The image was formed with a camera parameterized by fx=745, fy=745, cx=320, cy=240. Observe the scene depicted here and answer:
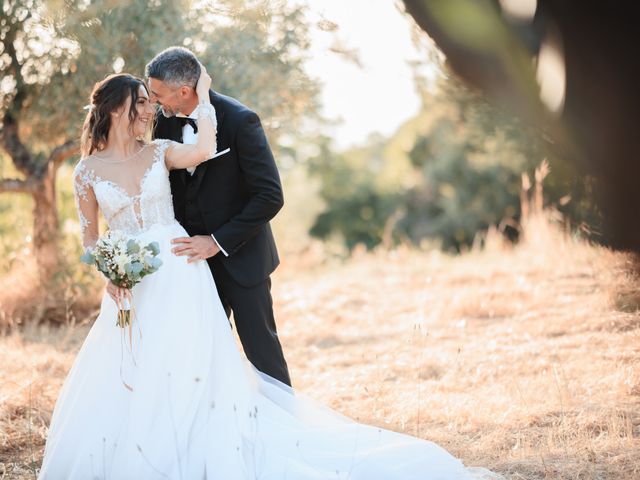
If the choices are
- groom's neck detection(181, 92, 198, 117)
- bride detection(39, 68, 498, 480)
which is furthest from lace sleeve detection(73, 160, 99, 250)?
groom's neck detection(181, 92, 198, 117)

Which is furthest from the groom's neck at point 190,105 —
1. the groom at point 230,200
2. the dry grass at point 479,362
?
the dry grass at point 479,362

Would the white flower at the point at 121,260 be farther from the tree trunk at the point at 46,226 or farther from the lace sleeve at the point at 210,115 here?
the tree trunk at the point at 46,226

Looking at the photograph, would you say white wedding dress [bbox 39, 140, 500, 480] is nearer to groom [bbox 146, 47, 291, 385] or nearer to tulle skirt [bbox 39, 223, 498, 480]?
tulle skirt [bbox 39, 223, 498, 480]

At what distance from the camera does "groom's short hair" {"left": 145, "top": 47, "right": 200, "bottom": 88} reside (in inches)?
136

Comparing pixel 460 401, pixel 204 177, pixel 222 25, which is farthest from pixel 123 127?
pixel 222 25

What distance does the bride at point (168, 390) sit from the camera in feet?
10.6

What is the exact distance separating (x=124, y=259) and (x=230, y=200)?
73cm

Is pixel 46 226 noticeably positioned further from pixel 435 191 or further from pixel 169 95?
pixel 435 191

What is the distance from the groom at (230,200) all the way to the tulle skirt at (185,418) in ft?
0.49

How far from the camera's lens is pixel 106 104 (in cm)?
350

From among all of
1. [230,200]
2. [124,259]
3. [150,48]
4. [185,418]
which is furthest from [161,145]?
[150,48]

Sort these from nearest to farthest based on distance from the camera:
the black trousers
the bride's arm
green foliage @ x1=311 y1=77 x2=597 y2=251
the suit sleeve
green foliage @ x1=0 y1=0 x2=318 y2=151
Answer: the bride's arm < the suit sleeve < the black trousers < green foliage @ x1=0 y1=0 x2=318 y2=151 < green foliage @ x1=311 y1=77 x2=597 y2=251

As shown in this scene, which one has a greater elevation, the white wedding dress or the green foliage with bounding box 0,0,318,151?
the green foliage with bounding box 0,0,318,151

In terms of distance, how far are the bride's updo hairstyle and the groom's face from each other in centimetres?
9
